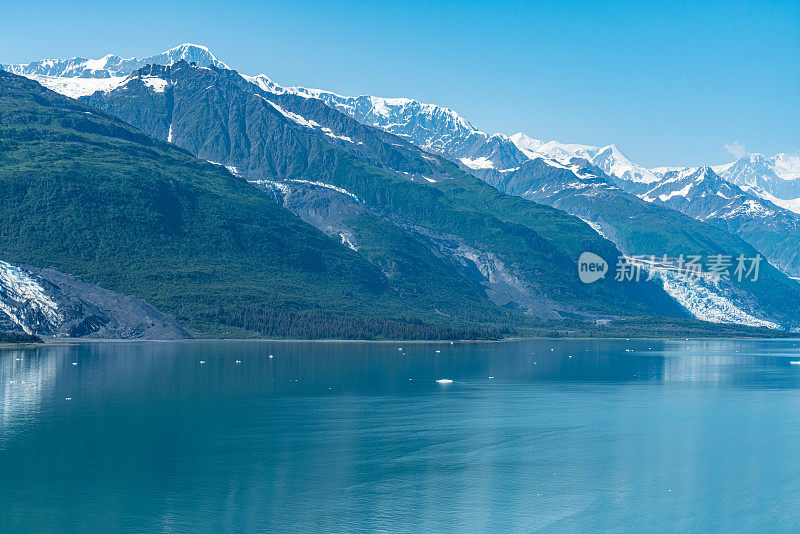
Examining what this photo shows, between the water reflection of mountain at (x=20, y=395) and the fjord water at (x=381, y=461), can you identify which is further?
the water reflection of mountain at (x=20, y=395)

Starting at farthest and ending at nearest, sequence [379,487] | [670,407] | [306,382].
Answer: [306,382] → [670,407] → [379,487]

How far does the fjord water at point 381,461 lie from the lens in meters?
86.2

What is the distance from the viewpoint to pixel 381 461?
11038cm

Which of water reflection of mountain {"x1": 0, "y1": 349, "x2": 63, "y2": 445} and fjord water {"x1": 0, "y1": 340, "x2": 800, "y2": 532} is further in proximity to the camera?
water reflection of mountain {"x1": 0, "y1": 349, "x2": 63, "y2": 445}

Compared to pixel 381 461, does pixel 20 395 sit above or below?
above

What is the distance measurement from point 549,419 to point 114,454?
227 feet

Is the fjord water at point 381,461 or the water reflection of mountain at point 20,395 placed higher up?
the water reflection of mountain at point 20,395

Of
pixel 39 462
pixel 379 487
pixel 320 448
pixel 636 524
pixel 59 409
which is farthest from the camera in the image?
pixel 59 409

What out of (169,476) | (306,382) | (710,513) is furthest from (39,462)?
(306,382)

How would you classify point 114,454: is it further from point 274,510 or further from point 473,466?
point 473,466

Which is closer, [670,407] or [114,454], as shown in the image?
[114,454]

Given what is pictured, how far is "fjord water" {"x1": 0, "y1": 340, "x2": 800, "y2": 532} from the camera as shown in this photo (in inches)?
3396

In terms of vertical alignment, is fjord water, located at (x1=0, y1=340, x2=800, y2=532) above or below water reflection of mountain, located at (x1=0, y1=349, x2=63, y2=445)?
below

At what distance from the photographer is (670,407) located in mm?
170875
